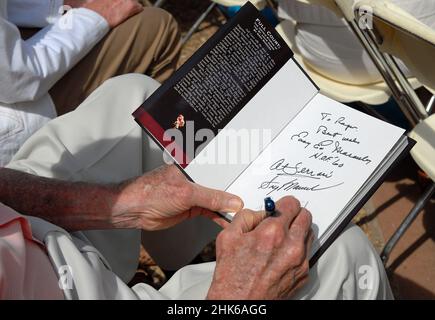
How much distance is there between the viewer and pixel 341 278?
1.16 meters

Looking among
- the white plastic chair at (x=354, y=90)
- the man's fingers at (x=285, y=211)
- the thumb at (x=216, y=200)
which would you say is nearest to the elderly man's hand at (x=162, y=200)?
the thumb at (x=216, y=200)

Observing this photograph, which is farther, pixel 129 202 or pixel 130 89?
pixel 130 89

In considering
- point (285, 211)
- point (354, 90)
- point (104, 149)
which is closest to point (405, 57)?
point (354, 90)

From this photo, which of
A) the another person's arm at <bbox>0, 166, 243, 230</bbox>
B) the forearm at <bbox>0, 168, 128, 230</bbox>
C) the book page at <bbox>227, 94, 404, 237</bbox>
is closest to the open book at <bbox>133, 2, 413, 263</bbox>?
the book page at <bbox>227, 94, 404, 237</bbox>

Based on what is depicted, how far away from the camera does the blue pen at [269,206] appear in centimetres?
113

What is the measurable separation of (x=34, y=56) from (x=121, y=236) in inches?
24.5

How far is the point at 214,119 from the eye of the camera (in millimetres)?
1233

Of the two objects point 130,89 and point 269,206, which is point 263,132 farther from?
point 130,89
